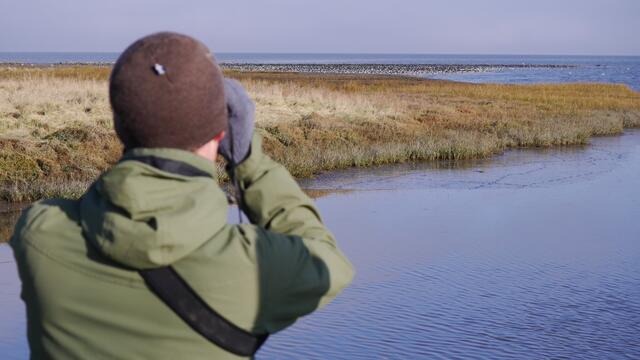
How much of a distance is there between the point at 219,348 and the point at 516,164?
61.0 ft

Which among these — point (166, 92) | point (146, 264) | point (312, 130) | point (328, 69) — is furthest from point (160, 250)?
point (328, 69)

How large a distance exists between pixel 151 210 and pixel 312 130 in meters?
19.6

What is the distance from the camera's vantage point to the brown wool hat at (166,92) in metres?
1.38

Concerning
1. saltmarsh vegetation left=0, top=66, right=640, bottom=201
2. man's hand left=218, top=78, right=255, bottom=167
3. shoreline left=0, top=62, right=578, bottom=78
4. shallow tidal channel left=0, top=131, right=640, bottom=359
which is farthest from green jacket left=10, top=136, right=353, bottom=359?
shoreline left=0, top=62, right=578, bottom=78

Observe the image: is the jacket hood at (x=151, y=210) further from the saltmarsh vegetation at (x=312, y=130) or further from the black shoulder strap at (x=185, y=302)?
the saltmarsh vegetation at (x=312, y=130)

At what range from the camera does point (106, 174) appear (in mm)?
1403

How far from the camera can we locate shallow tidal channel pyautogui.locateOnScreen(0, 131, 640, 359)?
23.0 ft

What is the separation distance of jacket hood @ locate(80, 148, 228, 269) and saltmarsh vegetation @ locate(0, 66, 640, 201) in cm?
1174

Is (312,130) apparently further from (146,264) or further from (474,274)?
(146,264)

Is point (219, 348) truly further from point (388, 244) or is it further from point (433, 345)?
point (388, 244)

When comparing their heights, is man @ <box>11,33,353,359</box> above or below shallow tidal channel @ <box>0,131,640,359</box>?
above

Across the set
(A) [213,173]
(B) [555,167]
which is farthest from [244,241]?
(B) [555,167]

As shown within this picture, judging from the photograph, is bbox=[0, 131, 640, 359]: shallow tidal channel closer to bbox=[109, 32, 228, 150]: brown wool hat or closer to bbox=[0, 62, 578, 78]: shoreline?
bbox=[109, 32, 228, 150]: brown wool hat

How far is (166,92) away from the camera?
4.54 ft
